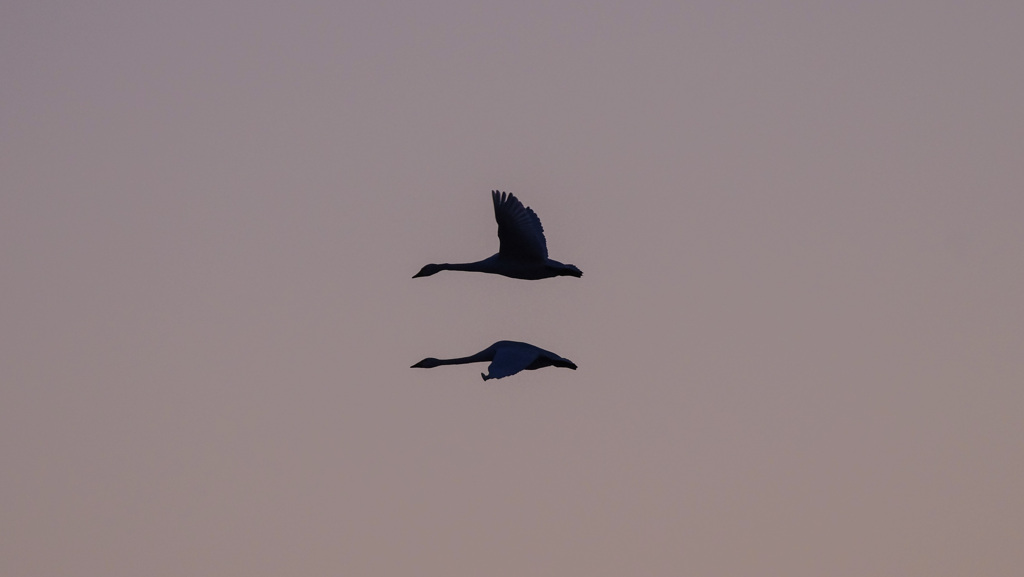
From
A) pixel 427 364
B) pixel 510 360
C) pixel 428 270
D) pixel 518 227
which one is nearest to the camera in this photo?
pixel 510 360

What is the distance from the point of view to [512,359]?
40.2 metres

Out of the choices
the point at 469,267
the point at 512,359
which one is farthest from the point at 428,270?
the point at 512,359

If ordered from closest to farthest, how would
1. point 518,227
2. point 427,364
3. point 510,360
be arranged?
point 510,360 < point 518,227 < point 427,364

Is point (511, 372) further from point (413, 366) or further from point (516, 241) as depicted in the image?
point (413, 366)

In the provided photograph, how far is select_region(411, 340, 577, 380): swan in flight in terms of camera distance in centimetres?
3901

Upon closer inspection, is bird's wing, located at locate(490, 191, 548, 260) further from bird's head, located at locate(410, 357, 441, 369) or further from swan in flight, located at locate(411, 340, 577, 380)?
bird's head, located at locate(410, 357, 441, 369)

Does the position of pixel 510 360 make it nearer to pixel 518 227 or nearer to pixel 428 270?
pixel 518 227

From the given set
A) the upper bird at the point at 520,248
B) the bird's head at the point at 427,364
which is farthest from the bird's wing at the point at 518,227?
the bird's head at the point at 427,364

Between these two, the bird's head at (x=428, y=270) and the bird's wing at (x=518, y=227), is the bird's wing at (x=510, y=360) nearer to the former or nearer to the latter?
the bird's wing at (x=518, y=227)

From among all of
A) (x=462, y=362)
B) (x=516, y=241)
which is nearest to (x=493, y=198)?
(x=516, y=241)

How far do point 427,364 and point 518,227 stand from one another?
5277 millimetres

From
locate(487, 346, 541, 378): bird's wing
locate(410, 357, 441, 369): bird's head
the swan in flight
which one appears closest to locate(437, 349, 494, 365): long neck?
the swan in flight

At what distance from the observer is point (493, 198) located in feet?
141

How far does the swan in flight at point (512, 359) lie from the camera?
39013 mm
